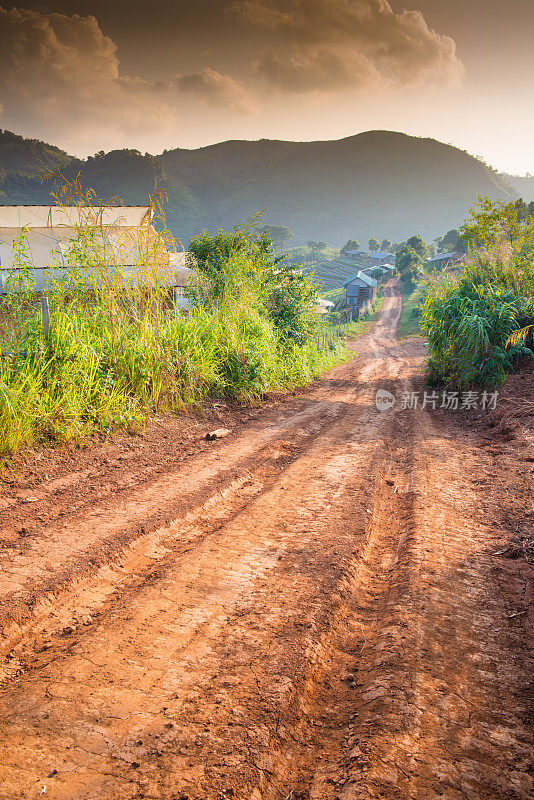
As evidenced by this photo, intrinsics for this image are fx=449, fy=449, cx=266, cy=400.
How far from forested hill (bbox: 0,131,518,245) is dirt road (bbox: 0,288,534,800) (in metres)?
125

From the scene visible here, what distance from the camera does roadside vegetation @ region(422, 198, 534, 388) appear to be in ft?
29.1

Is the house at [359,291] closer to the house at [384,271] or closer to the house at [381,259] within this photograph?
the house at [384,271]

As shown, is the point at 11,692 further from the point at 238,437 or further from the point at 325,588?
the point at 238,437

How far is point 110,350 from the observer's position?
6.17 meters

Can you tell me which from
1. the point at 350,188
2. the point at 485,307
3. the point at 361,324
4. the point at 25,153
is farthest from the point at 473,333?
the point at 350,188

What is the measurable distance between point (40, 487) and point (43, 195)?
7764cm

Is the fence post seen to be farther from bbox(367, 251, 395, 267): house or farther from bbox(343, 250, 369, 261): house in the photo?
bbox(343, 250, 369, 261): house

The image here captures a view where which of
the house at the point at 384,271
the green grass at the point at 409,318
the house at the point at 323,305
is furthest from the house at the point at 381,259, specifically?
the house at the point at 323,305

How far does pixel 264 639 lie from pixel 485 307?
347 inches

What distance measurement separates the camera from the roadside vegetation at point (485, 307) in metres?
8.88

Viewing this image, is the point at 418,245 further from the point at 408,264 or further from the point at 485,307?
the point at 485,307

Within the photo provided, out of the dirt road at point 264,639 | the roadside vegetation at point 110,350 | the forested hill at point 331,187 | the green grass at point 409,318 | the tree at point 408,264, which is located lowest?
the dirt road at point 264,639

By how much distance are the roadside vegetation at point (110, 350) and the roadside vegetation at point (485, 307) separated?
358 centimetres

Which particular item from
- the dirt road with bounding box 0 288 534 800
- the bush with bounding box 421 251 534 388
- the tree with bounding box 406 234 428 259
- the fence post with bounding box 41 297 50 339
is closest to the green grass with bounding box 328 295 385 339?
the tree with bounding box 406 234 428 259
